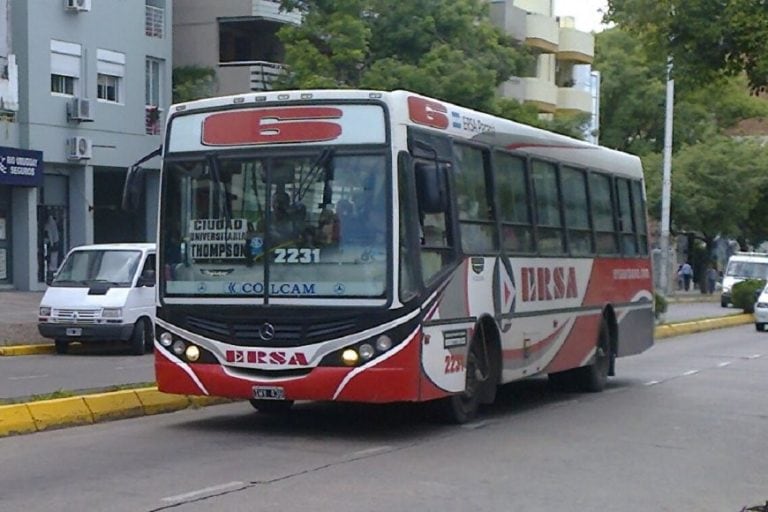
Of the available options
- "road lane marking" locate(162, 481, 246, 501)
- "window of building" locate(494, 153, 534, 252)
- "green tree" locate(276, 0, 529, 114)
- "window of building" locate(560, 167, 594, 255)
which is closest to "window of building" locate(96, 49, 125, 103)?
"green tree" locate(276, 0, 529, 114)

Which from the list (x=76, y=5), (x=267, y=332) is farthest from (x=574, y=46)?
(x=267, y=332)

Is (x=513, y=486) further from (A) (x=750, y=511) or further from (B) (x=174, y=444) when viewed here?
(B) (x=174, y=444)

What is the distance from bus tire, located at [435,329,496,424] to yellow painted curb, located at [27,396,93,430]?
3.47 metres

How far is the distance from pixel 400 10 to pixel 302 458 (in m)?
26.5

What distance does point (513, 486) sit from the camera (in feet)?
33.1

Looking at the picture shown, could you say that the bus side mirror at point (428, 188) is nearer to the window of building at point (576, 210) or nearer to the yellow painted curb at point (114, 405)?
the yellow painted curb at point (114, 405)

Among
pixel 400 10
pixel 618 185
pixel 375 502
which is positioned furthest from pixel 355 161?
pixel 400 10

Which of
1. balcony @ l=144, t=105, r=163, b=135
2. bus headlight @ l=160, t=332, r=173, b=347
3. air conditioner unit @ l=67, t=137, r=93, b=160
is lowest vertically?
bus headlight @ l=160, t=332, r=173, b=347

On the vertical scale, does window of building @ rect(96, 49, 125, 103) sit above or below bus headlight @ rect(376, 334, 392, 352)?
above

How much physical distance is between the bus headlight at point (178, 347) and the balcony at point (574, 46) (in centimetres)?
4626

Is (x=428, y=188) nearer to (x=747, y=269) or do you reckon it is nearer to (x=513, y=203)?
(x=513, y=203)

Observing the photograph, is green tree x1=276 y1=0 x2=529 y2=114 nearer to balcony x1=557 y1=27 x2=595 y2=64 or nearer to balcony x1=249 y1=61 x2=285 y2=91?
balcony x1=249 y1=61 x2=285 y2=91

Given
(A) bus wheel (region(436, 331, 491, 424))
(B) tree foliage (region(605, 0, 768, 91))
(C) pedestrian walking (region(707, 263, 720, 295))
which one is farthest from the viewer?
(C) pedestrian walking (region(707, 263, 720, 295))

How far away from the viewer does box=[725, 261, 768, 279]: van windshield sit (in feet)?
172
